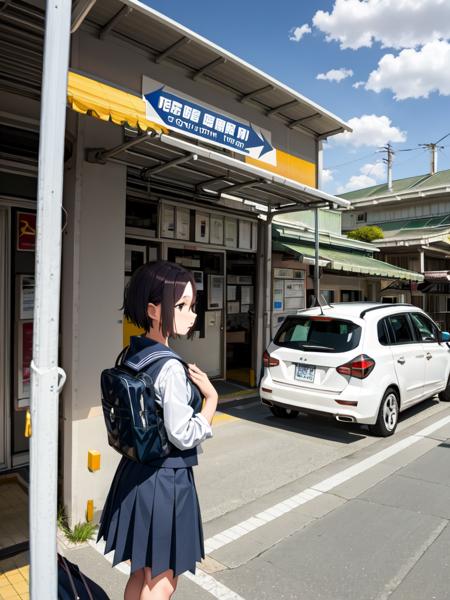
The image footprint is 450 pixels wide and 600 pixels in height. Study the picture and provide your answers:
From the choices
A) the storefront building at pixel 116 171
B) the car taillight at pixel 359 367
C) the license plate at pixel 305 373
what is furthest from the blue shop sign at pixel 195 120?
the car taillight at pixel 359 367

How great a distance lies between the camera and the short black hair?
2076mm

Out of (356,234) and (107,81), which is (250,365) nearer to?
(107,81)

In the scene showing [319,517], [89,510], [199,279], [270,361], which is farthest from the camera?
[199,279]

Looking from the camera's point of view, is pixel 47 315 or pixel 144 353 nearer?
pixel 47 315

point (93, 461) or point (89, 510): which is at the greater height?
point (93, 461)

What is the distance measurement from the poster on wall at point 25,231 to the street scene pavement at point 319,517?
9.24ft

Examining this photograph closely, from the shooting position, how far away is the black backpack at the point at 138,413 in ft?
6.13

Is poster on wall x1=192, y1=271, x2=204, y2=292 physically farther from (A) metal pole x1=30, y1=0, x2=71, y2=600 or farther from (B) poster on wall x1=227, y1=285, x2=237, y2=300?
(A) metal pole x1=30, y1=0, x2=71, y2=600

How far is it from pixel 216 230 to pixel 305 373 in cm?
296

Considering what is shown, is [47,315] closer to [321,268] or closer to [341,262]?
[341,262]

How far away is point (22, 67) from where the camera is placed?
334cm

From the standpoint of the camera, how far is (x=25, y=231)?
14.9 ft

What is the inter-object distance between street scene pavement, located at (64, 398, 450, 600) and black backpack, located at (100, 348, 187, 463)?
1.57m

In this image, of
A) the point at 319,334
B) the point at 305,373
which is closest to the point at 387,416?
the point at 305,373
